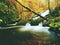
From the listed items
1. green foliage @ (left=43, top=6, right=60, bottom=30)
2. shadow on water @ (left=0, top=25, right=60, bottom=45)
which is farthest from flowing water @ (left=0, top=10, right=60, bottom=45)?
green foliage @ (left=43, top=6, right=60, bottom=30)

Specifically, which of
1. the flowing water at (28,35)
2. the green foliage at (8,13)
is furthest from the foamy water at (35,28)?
the green foliage at (8,13)

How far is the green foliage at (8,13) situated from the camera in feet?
18.8

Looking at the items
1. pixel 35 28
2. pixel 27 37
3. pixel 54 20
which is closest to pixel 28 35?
pixel 27 37

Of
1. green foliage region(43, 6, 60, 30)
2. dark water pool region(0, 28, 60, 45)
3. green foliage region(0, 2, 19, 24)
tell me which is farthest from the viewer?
green foliage region(0, 2, 19, 24)

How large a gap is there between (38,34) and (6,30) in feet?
2.19

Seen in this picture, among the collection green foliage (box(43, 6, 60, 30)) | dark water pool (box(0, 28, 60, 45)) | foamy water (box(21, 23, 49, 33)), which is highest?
green foliage (box(43, 6, 60, 30))

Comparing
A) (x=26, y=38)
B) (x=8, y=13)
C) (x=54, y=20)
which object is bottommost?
(x=26, y=38)

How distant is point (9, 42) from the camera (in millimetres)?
5508

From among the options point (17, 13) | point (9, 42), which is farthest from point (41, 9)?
point (9, 42)

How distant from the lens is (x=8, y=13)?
229 inches

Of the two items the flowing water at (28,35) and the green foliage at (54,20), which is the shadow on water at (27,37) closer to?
the flowing water at (28,35)

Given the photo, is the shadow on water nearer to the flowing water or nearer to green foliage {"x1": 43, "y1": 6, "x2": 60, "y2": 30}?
the flowing water

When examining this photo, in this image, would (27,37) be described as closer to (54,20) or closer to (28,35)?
(28,35)

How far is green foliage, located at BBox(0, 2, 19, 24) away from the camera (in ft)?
18.8
